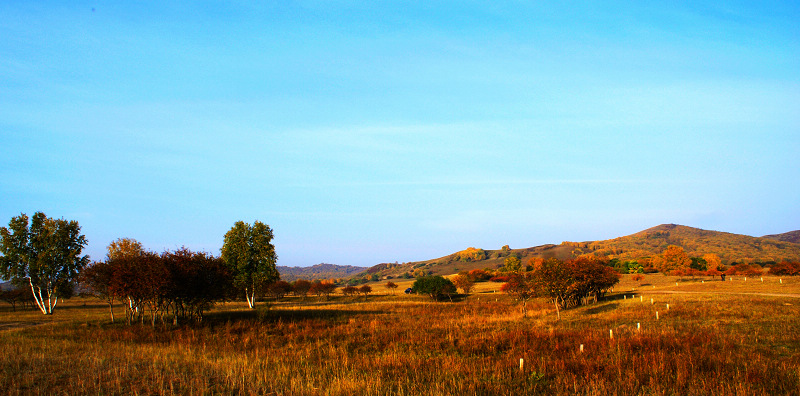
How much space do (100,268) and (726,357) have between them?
35.8m

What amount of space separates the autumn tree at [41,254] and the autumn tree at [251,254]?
15725 millimetres

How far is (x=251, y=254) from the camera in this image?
1983 inches

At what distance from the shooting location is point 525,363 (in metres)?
14.0

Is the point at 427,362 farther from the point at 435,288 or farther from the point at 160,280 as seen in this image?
the point at 435,288

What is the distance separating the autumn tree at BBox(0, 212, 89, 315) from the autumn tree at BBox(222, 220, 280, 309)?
51.6ft

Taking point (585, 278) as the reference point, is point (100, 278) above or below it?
above

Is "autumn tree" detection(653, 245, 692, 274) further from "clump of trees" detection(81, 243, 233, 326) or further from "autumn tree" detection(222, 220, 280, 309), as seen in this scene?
"clump of trees" detection(81, 243, 233, 326)

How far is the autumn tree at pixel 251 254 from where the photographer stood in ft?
161

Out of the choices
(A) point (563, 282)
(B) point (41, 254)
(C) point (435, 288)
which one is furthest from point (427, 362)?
(C) point (435, 288)

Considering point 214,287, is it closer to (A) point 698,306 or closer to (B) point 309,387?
(B) point 309,387

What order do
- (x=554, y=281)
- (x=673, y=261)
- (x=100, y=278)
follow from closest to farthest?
(x=100, y=278), (x=554, y=281), (x=673, y=261)

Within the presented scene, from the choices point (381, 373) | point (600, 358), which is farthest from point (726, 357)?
point (381, 373)

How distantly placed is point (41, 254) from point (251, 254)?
22.4m

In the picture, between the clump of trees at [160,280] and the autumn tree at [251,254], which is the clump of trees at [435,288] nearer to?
the autumn tree at [251,254]
